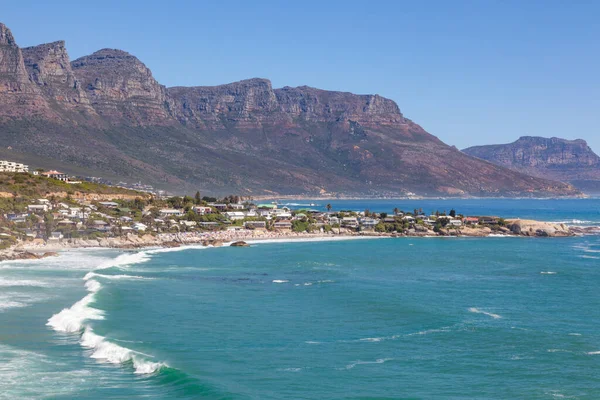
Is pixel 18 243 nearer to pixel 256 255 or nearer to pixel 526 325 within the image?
pixel 256 255

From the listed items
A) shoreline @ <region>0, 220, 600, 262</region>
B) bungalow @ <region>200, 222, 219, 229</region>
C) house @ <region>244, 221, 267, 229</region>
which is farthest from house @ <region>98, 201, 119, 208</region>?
house @ <region>244, 221, 267, 229</region>

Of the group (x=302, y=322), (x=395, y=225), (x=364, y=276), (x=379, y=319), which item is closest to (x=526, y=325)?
(x=379, y=319)

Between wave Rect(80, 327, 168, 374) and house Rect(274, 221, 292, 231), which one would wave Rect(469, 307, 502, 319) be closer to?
wave Rect(80, 327, 168, 374)

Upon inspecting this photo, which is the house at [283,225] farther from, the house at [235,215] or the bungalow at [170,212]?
the bungalow at [170,212]

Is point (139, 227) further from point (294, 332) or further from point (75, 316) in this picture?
point (294, 332)

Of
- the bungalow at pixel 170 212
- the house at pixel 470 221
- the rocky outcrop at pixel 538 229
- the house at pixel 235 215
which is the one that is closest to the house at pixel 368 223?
the house at pixel 470 221

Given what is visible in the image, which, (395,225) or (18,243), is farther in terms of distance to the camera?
(395,225)
